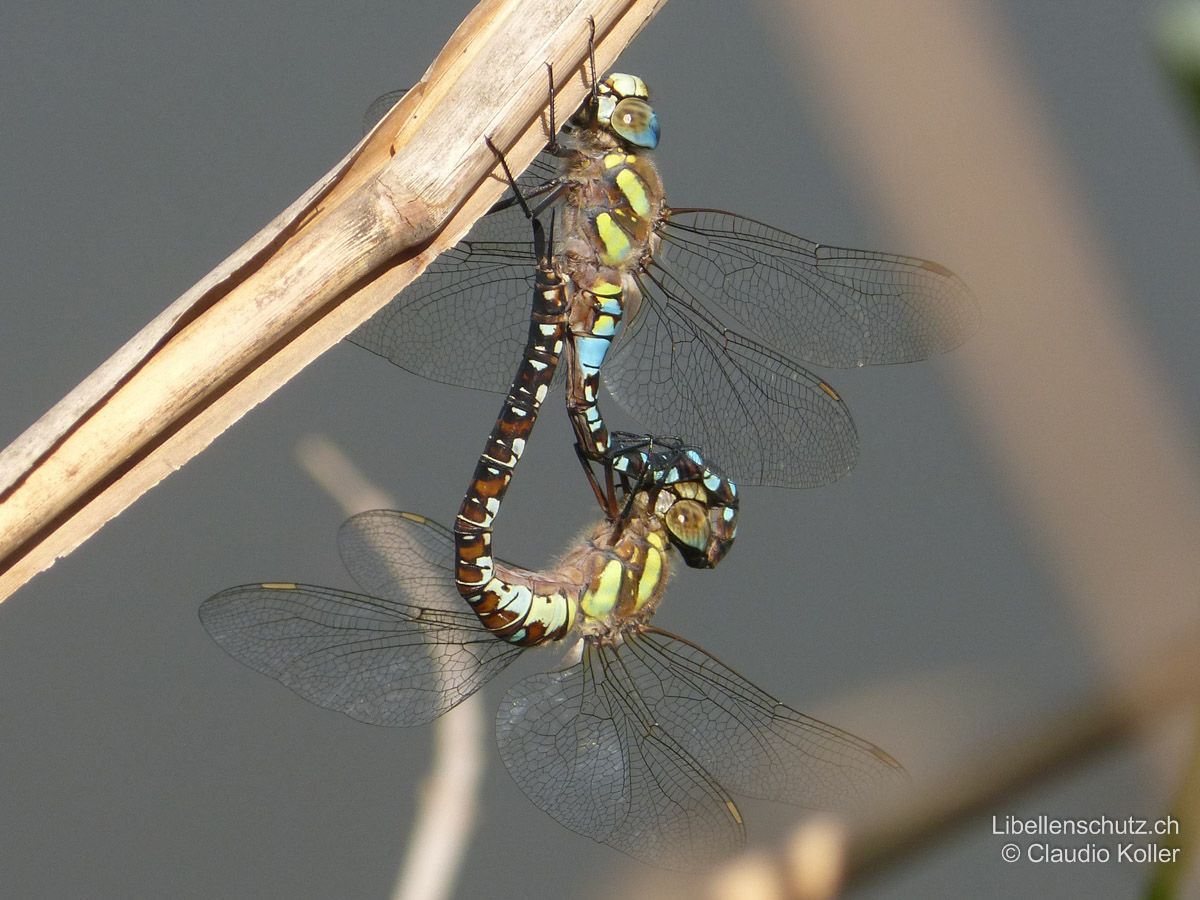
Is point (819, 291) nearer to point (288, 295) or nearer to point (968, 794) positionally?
point (968, 794)

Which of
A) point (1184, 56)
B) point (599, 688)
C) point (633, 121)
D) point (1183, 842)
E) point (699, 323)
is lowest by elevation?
point (1183, 842)

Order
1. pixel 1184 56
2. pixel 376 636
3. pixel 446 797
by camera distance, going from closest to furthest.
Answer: pixel 1184 56, pixel 376 636, pixel 446 797

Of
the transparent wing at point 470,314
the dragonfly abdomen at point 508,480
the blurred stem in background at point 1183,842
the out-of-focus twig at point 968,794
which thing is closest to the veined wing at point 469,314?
the transparent wing at point 470,314

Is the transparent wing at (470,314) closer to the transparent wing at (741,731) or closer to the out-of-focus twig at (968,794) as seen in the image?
the transparent wing at (741,731)

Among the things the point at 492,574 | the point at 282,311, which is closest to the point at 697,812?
the point at 492,574

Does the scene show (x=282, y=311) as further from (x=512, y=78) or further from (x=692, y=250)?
(x=692, y=250)

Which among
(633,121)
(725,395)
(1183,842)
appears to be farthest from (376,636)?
(1183,842)
